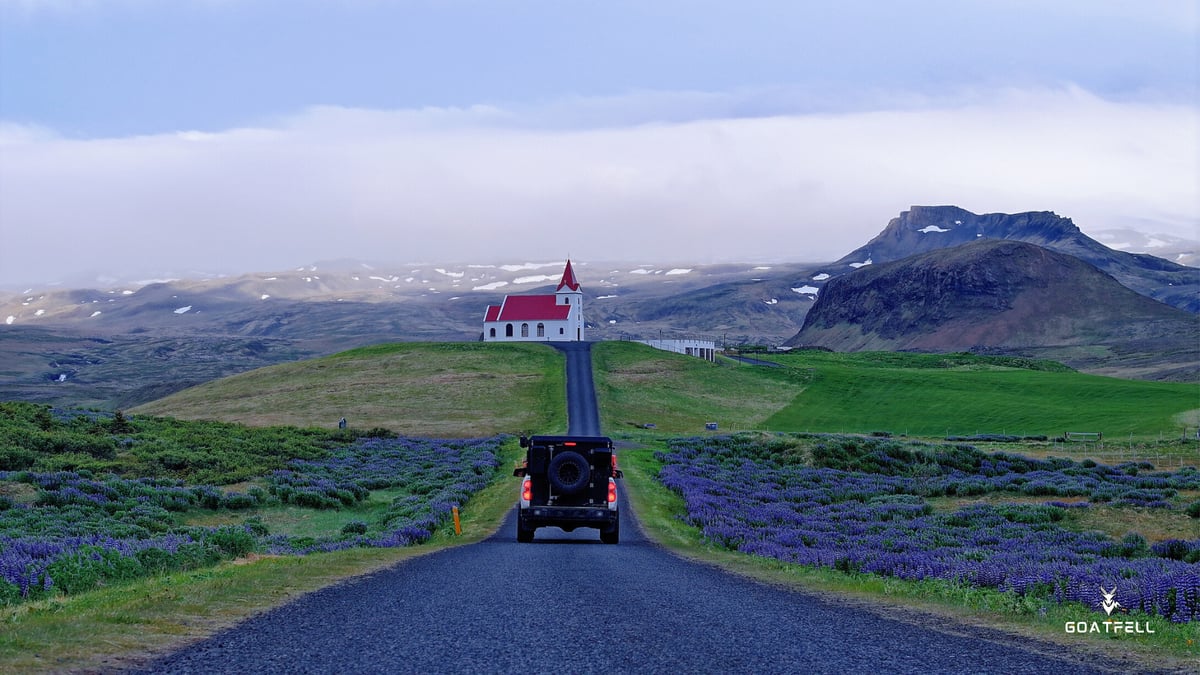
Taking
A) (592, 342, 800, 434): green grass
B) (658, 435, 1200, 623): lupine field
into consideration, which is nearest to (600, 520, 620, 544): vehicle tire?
(658, 435, 1200, 623): lupine field

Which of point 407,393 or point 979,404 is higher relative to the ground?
point 407,393

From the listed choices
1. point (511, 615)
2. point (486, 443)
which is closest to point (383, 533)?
point (511, 615)

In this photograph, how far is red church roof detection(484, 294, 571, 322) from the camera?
13488 cm

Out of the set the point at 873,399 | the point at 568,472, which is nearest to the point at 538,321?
the point at 873,399

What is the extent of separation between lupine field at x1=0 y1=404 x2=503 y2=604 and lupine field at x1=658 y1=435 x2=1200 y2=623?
33.4 feet

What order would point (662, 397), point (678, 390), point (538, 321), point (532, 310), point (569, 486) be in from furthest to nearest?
1. point (532, 310)
2. point (538, 321)
3. point (678, 390)
4. point (662, 397)
5. point (569, 486)

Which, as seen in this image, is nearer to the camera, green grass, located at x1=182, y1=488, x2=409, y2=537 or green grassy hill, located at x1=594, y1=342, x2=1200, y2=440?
green grass, located at x1=182, y1=488, x2=409, y2=537

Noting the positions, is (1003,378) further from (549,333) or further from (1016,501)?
(1016,501)

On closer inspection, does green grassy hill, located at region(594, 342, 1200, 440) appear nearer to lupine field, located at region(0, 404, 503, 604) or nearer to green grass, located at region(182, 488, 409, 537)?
lupine field, located at region(0, 404, 503, 604)

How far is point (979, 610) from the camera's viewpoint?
1416 centimetres

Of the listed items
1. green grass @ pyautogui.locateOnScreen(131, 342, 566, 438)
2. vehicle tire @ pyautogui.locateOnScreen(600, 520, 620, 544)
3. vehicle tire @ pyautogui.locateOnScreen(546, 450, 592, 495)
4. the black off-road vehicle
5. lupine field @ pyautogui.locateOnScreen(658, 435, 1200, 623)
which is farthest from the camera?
green grass @ pyautogui.locateOnScreen(131, 342, 566, 438)

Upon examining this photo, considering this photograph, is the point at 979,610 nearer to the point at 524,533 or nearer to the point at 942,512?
the point at 524,533

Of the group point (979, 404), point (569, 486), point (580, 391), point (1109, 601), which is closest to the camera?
point (1109, 601)

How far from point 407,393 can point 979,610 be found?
284 feet
